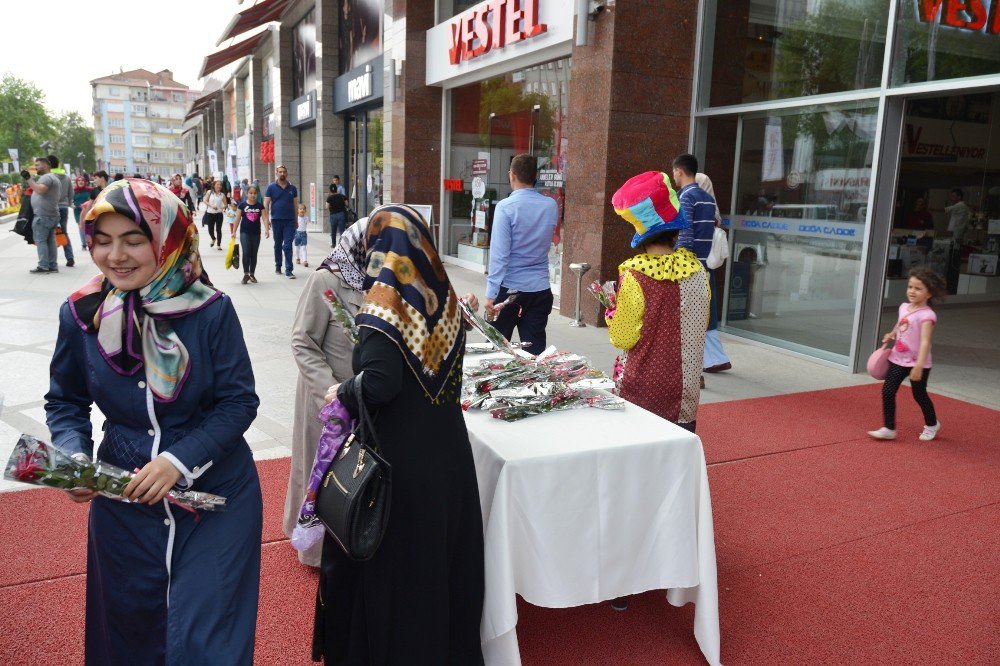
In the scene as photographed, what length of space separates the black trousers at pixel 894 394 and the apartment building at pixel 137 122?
5669 inches

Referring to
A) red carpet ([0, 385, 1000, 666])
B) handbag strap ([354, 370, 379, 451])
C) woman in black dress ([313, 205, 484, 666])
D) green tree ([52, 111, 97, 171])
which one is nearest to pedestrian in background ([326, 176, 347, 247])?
red carpet ([0, 385, 1000, 666])

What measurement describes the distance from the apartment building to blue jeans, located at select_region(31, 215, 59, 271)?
132 meters

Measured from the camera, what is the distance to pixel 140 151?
13662 cm

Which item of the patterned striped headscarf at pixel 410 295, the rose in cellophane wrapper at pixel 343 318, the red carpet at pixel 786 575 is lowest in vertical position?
the red carpet at pixel 786 575

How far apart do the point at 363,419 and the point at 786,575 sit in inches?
99.2

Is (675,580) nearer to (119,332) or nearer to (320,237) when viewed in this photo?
(119,332)

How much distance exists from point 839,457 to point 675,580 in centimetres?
287

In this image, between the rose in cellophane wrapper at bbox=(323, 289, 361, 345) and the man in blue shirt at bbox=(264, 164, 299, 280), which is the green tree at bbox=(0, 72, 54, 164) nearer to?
the man in blue shirt at bbox=(264, 164, 299, 280)

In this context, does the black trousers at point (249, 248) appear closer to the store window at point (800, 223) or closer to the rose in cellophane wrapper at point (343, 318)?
the store window at point (800, 223)

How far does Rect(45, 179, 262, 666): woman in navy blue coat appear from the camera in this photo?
2016 mm

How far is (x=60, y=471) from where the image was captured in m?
1.81

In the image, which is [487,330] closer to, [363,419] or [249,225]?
[363,419]

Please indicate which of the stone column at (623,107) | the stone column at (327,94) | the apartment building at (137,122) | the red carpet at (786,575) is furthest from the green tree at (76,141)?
the red carpet at (786,575)

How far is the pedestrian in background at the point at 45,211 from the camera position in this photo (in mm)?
12773
